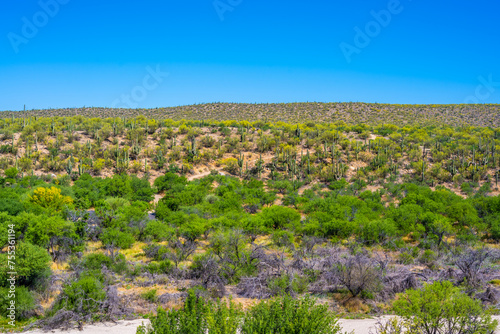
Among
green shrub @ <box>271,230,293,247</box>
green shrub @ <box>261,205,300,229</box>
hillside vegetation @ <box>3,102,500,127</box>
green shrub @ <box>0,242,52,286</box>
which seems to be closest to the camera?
green shrub @ <box>0,242,52,286</box>

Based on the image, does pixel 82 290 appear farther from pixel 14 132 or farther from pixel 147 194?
pixel 14 132

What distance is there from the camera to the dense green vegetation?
1046cm

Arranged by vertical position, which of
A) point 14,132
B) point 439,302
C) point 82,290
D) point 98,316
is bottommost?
point 98,316

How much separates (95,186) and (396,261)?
2079 cm

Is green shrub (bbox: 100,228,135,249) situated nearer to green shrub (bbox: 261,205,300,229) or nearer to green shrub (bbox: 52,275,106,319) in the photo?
green shrub (bbox: 52,275,106,319)

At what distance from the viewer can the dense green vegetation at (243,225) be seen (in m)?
10.5

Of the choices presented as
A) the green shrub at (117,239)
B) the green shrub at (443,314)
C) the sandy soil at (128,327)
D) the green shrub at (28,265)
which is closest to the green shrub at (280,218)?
the green shrub at (117,239)

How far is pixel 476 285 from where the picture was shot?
1127 cm

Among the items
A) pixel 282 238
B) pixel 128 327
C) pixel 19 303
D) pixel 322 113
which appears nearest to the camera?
pixel 128 327

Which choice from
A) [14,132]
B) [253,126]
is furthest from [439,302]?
[14,132]

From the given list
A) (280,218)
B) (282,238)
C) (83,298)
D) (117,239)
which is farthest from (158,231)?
(83,298)

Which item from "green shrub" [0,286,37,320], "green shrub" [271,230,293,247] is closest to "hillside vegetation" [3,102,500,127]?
"green shrub" [271,230,293,247]

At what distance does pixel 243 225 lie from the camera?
17250 mm

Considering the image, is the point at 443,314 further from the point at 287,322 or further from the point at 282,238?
the point at 282,238
